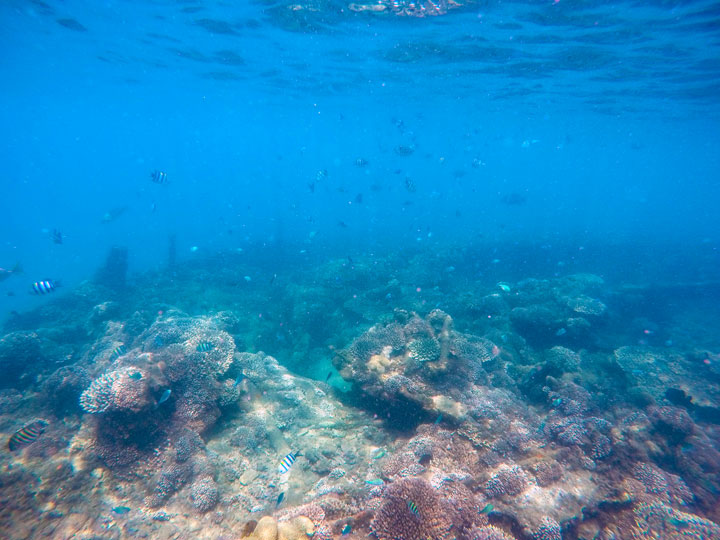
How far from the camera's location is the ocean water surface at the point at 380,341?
15.8 ft

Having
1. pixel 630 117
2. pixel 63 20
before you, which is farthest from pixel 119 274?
pixel 630 117

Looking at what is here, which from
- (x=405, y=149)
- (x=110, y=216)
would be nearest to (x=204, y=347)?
(x=405, y=149)

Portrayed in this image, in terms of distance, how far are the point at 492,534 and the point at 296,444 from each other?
397 centimetres

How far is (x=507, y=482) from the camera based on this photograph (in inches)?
179

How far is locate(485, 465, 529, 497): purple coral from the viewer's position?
4484 millimetres

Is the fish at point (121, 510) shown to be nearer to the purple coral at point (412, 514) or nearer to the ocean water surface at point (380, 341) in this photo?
the ocean water surface at point (380, 341)

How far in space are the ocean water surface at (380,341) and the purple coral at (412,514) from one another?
2 centimetres

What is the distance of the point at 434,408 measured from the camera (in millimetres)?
6129

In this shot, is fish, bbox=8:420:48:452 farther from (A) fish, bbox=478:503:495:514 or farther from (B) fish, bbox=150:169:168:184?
(B) fish, bbox=150:169:168:184

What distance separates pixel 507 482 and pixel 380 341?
374 cm

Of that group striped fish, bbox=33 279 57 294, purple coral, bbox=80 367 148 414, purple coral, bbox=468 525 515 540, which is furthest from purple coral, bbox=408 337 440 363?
striped fish, bbox=33 279 57 294

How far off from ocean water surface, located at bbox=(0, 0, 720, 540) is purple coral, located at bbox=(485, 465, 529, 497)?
0.17 feet

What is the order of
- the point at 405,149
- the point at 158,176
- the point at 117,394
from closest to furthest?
1. the point at 117,394
2. the point at 158,176
3. the point at 405,149

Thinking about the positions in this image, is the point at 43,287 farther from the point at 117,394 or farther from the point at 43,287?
the point at 117,394
